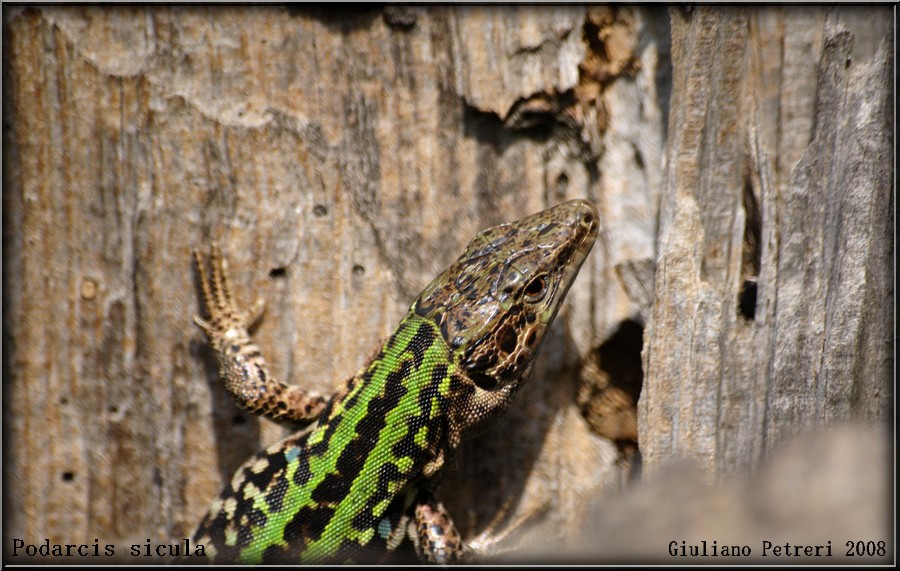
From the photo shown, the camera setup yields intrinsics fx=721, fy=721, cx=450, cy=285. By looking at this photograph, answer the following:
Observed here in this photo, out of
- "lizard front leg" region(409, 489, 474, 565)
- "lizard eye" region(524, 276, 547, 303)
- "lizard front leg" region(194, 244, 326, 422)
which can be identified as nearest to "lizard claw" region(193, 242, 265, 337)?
"lizard front leg" region(194, 244, 326, 422)

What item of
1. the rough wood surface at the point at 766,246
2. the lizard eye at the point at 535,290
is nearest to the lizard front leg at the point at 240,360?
the lizard eye at the point at 535,290

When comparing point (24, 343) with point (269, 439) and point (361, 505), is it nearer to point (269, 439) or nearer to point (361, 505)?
point (269, 439)

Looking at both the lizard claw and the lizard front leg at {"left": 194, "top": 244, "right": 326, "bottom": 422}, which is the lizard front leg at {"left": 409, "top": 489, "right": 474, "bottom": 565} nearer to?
the lizard front leg at {"left": 194, "top": 244, "right": 326, "bottom": 422}

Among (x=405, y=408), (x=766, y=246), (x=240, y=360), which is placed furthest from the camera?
(x=240, y=360)

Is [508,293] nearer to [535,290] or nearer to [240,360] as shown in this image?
[535,290]

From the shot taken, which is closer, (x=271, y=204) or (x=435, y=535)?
(x=435, y=535)

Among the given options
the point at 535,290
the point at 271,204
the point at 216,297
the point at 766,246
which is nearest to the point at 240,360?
the point at 216,297

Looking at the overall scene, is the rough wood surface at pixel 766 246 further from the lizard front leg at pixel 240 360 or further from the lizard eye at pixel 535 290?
the lizard front leg at pixel 240 360
